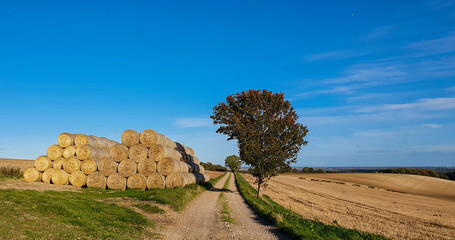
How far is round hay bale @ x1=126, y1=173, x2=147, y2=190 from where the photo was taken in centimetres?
2698

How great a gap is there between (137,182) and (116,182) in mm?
1760

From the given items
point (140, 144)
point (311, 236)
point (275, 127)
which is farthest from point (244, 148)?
point (311, 236)

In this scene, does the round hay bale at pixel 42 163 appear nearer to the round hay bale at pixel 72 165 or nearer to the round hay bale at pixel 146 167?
the round hay bale at pixel 72 165

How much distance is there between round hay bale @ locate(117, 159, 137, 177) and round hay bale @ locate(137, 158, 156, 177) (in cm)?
48

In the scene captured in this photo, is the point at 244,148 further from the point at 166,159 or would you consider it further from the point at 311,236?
the point at 311,236

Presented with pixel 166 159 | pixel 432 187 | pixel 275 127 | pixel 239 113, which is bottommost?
pixel 432 187

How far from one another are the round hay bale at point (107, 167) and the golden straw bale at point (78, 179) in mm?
1439

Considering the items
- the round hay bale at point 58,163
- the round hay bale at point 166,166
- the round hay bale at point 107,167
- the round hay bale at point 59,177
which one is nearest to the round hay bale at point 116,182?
the round hay bale at point 107,167

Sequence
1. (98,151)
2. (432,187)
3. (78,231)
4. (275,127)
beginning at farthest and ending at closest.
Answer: (432,187) → (275,127) → (98,151) → (78,231)

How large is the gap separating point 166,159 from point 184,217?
11.6 meters

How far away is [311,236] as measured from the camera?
1287 cm

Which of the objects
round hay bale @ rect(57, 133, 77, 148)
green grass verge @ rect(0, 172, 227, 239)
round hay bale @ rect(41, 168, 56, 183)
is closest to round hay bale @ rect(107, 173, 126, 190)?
round hay bale @ rect(57, 133, 77, 148)

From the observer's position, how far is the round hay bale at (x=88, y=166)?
86.5 feet

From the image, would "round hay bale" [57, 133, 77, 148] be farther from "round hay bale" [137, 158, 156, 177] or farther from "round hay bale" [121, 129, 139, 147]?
"round hay bale" [137, 158, 156, 177]
